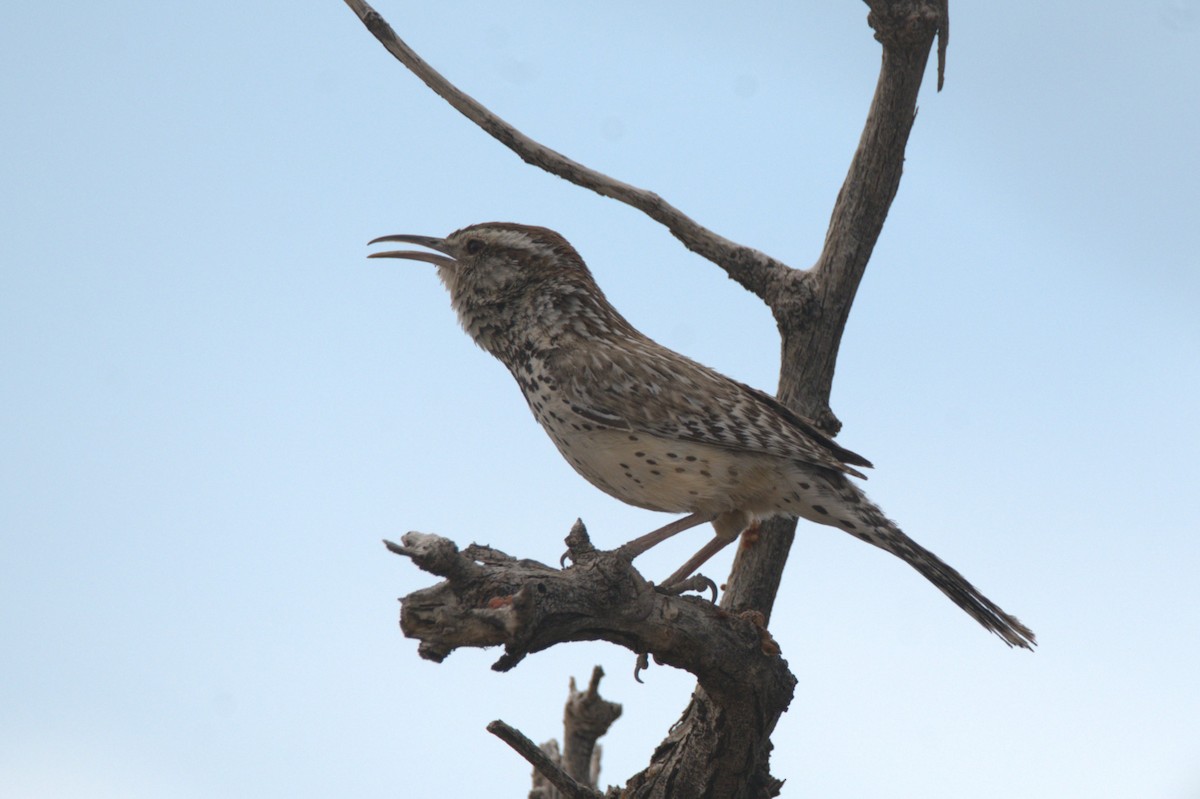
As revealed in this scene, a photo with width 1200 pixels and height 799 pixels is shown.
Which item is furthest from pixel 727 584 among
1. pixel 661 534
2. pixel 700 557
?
pixel 661 534

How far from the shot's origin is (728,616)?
504cm

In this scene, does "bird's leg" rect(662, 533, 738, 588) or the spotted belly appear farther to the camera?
"bird's leg" rect(662, 533, 738, 588)

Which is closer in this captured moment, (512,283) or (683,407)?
(683,407)

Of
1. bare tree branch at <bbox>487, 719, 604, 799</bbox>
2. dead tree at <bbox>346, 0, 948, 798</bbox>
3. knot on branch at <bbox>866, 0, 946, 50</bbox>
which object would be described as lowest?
bare tree branch at <bbox>487, 719, 604, 799</bbox>

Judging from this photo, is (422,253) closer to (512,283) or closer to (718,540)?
(512,283)

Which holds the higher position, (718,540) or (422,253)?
(422,253)

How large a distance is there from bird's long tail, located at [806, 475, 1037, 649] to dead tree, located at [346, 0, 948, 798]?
1.99ft

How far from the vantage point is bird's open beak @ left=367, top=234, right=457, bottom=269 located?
6.26 metres

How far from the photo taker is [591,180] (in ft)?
20.5

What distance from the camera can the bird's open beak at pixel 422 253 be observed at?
6258 millimetres

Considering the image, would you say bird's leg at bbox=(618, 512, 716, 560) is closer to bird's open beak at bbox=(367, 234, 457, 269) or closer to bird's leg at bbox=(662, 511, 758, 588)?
bird's leg at bbox=(662, 511, 758, 588)

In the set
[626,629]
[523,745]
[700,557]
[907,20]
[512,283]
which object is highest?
[907,20]

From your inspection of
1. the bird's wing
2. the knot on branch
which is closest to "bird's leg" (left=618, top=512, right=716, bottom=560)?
the bird's wing

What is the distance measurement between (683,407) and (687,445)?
0.19 meters
